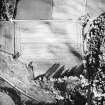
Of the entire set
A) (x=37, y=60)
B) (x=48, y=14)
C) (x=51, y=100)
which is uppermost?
(x=48, y=14)

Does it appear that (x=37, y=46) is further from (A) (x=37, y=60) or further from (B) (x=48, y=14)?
(B) (x=48, y=14)

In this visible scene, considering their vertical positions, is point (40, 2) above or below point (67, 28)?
above

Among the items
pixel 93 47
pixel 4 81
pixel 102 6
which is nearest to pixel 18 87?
pixel 4 81

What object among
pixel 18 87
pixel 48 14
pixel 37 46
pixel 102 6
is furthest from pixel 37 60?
pixel 102 6

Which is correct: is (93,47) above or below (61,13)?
below

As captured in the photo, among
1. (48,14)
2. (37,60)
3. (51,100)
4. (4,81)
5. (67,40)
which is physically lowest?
(51,100)

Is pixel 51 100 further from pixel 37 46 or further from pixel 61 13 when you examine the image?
pixel 61 13
